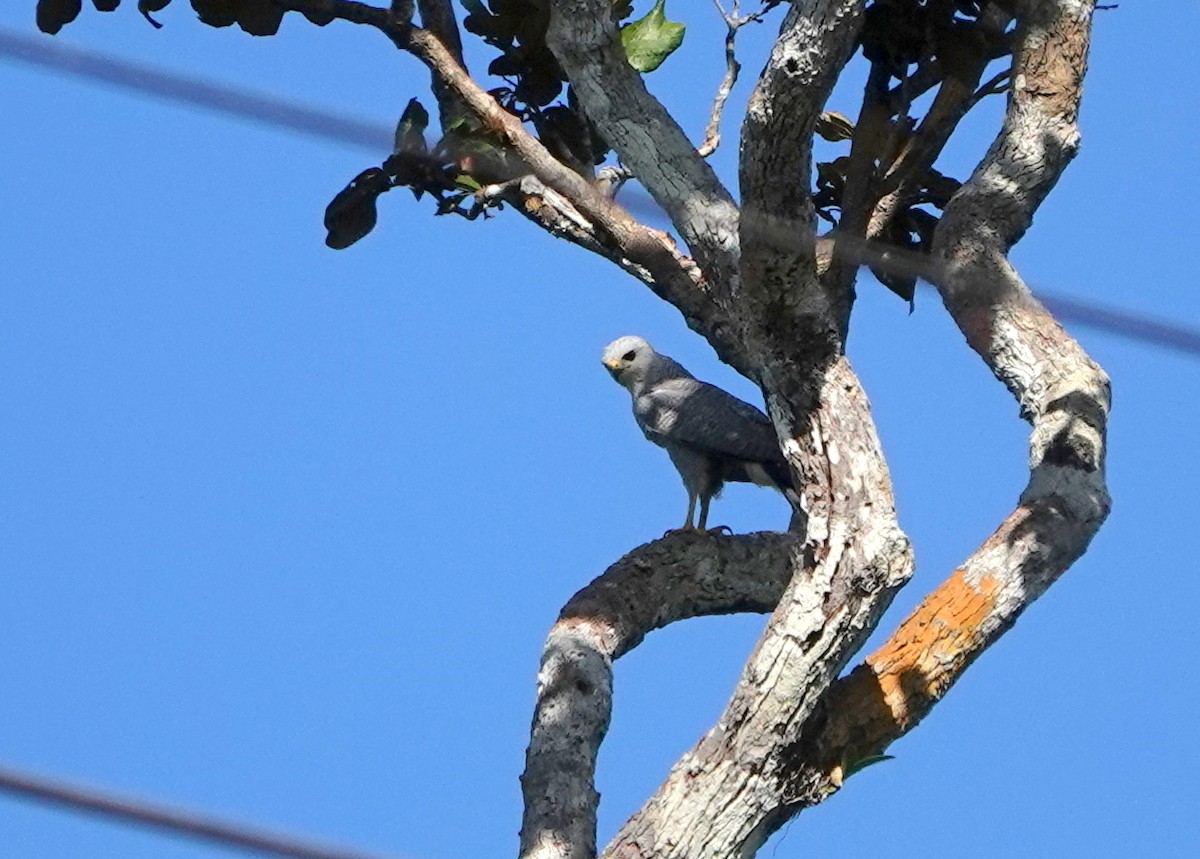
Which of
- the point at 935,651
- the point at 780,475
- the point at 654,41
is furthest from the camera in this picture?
the point at 780,475

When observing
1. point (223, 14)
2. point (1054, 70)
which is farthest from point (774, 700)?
point (223, 14)

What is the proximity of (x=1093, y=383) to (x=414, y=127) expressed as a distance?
9.60 feet

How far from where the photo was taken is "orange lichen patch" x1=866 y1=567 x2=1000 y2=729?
17.1 ft

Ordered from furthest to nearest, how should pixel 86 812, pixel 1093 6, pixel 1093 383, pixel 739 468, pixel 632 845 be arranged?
pixel 739 468 < pixel 1093 6 < pixel 1093 383 < pixel 632 845 < pixel 86 812

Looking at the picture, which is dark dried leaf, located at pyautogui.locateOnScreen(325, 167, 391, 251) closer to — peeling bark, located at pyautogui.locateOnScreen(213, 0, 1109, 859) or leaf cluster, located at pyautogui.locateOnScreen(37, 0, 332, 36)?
leaf cluster, located at pyautogui.locateOnScreen(37, 0, 332, 36)

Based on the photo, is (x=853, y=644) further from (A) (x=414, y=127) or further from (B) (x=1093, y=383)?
(A) (x=414, y=127)

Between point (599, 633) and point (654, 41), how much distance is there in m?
2.33

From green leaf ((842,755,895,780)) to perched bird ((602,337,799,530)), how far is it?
2111mm

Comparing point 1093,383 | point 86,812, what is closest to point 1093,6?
point 1093,383

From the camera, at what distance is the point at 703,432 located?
812 cm

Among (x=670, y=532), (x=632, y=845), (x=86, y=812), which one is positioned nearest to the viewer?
(x=86, y=812)

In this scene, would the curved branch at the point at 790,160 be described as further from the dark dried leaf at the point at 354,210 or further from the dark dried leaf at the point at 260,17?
the dark dried leaf at the point at 260,17

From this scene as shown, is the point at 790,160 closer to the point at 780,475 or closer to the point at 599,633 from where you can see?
the point at 599,633

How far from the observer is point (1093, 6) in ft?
21.0
